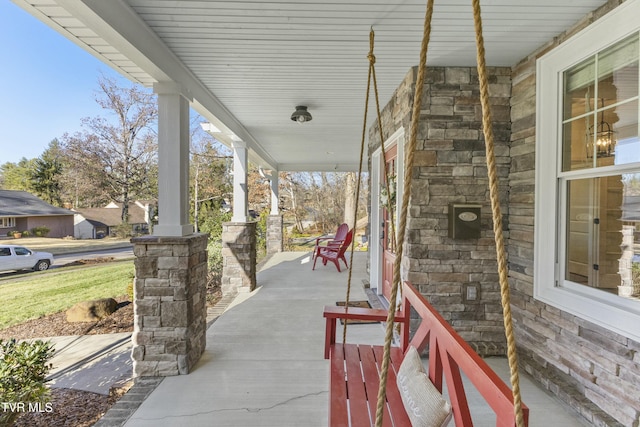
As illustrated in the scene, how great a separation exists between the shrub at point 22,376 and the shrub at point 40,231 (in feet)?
51.6

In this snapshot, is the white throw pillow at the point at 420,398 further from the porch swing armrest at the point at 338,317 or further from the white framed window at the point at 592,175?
the white framed window at the point at 592,175

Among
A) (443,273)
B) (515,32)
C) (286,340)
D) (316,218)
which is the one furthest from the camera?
(316,218)

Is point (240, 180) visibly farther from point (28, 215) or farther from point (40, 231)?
point (40, 231)

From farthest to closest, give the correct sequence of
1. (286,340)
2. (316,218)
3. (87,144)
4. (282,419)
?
1. (316,218)
2. (87,144)
3. (286,340)
4. (282,419)

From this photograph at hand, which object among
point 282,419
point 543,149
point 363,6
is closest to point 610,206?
point 543,149

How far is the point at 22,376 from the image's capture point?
2197mm

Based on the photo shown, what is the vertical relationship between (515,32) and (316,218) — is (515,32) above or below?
above

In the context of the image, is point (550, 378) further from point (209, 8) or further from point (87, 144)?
point (87, 144)

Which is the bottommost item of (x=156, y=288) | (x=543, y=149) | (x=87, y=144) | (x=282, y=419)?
(x=282, y=419)

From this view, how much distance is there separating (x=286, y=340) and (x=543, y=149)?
282 centimetres

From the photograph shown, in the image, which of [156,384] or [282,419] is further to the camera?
[156,384]

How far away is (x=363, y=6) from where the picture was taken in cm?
192

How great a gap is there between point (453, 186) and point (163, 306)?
2.63 m

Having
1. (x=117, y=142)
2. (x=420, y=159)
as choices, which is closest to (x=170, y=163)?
(x=420, y=159)
